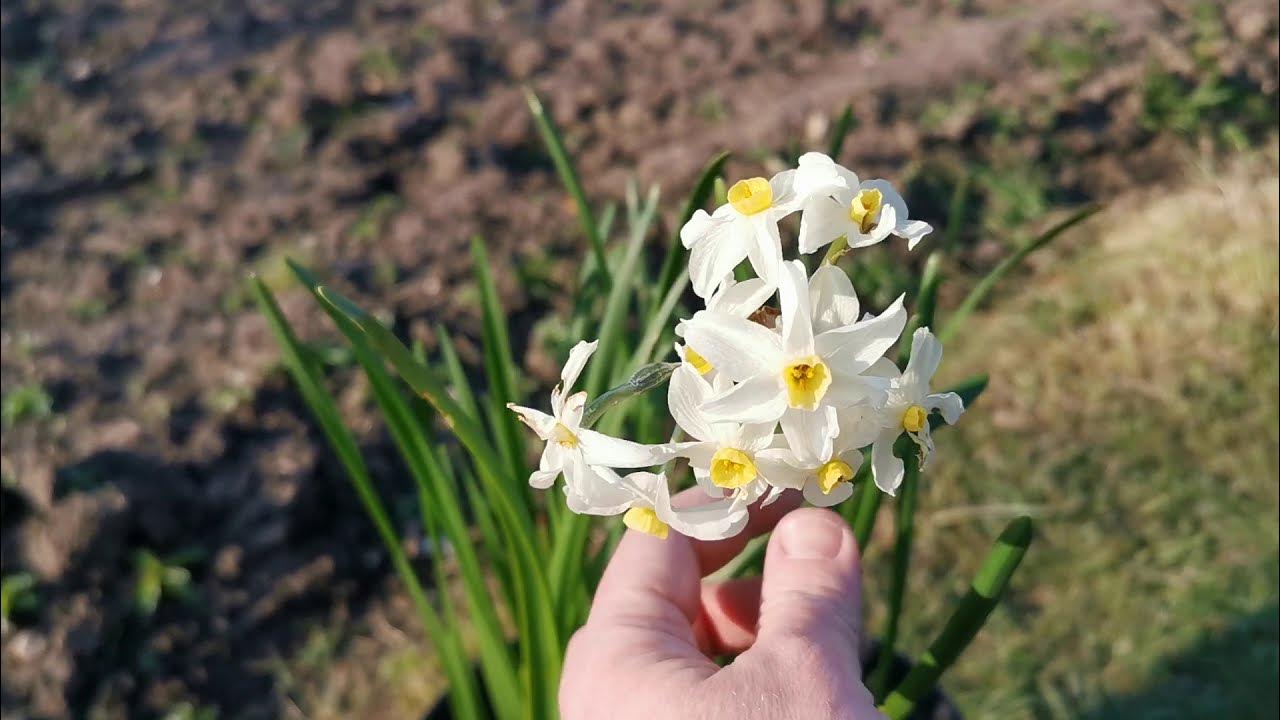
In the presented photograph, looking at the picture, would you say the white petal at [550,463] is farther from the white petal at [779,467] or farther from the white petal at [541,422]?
the white petal at [779,467]

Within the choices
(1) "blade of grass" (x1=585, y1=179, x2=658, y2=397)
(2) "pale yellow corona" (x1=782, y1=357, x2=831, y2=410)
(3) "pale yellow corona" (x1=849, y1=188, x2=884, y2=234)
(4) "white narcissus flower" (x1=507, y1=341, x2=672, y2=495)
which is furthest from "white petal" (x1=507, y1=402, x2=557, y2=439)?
(1) "blade of grass" (x1=585, y1=179, x2=658, y2=397)

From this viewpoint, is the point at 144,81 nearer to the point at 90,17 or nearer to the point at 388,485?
the point at 90,17

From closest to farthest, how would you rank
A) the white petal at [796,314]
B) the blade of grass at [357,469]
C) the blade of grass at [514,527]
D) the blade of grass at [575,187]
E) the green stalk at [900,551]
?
the white petal at [796,314] < the blade of grass at [514,527] < the green stalk at [900,551] < the blade of grass at [357,469] < the blade of grass at [575,187]

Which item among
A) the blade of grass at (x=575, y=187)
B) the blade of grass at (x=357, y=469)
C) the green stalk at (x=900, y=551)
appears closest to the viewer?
the green stalk at (x=900, y=551)

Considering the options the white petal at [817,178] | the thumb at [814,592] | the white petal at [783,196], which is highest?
the white petal at [817,178]

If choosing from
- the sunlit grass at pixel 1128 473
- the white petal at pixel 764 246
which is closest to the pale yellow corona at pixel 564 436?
the white petal at pixel 764 246

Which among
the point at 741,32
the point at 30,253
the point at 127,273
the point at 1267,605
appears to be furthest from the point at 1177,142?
the point at 30,253
